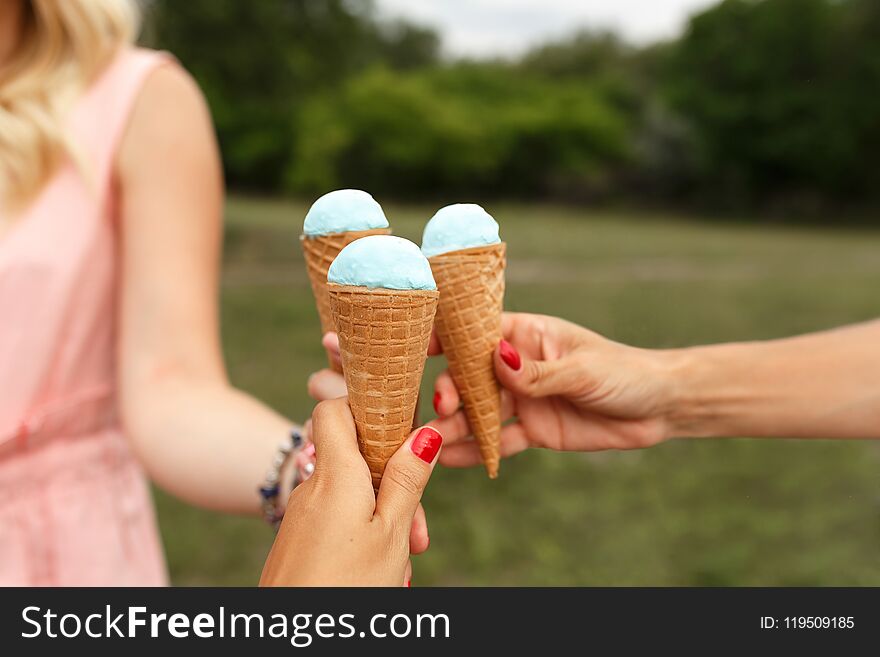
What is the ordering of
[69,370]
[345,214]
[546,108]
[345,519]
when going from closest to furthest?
1. [345,519]
2. [345,214]
3. [69,370]
4. [546,108]

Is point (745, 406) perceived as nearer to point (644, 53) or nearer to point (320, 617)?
point (320, 617)

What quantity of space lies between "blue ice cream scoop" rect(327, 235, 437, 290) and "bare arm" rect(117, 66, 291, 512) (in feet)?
2.13

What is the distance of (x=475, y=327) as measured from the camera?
1.31 m

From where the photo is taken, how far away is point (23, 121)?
1812 mm

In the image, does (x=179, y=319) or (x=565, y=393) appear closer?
(x=565, y=393)

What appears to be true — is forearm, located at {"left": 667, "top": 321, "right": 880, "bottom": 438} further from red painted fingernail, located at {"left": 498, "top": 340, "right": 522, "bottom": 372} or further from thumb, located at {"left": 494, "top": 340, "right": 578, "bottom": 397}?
red painted fingernail, located at {"left": 498, "top": 340, "right": 522, "bottom": 372}

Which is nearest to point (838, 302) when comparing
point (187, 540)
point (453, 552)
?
point (453, 552)

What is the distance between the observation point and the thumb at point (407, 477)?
978mm

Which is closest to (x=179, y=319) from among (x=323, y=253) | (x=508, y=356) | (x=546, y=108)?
(x=323, y=253)

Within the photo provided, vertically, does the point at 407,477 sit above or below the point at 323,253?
below

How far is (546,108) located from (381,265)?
24.2m

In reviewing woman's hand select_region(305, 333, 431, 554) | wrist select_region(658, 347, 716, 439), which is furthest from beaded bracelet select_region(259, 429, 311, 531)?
wrist select_region(658, 347, 716, 439)

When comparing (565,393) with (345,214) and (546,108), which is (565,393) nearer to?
(345,214)

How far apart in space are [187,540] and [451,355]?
352cm
